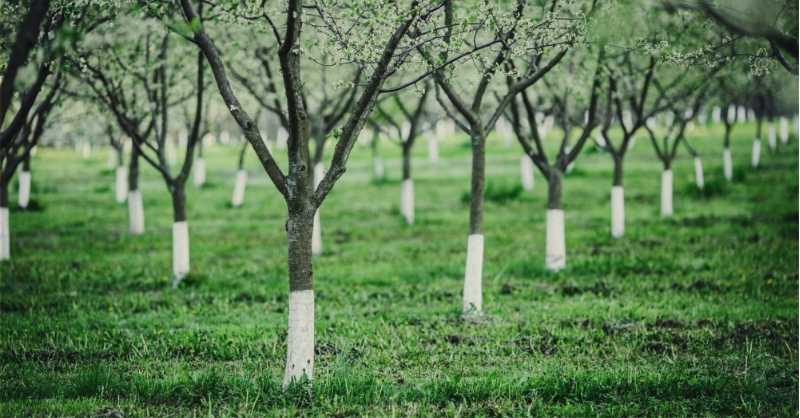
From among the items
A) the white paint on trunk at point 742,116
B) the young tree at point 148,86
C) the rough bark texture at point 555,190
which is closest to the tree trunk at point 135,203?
the young tree at point 148,86

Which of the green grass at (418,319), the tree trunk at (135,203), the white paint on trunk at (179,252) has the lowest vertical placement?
the green grass at (418,319)

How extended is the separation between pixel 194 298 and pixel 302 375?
4.98 metres

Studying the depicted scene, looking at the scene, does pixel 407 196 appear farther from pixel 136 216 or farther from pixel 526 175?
pixel 526 175

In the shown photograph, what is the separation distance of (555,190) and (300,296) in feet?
24.5

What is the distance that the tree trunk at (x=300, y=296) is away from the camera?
20.1 feet

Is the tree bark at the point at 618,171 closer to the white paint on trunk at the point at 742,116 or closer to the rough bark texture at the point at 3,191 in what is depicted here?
the rough bark texture at the point at 3,191

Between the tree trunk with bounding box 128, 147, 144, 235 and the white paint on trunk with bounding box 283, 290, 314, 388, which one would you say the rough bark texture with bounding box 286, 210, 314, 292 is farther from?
the tree trunk with bounding box 128, 147, 144, 235

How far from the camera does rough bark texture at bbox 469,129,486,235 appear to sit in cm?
939

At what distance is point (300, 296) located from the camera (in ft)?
20.3

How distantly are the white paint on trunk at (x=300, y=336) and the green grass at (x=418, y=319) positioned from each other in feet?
0.59

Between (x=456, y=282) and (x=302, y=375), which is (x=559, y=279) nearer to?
(x=456, y=282)

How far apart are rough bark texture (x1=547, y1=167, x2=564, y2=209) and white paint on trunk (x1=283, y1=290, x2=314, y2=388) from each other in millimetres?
7170

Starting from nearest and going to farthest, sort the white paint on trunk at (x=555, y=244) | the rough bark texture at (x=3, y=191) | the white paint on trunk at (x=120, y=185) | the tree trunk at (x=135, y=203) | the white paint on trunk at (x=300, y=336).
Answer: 1. the white paint on trunk at (x=300, y=336)
2. the white paint on trunk at (x=555, y=244)
3. the rough bark texture at (x=3, y=191)
4. the tree trunk at (x=135, y=203)
5. the white paint on trunk at (x=120, y=185)

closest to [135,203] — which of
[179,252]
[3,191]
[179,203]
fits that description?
[3,191]
